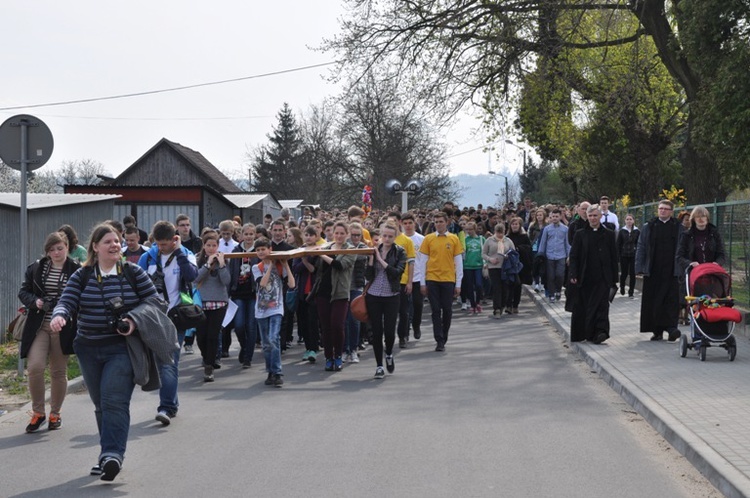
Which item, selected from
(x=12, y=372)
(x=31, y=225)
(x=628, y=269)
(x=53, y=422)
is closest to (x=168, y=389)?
(x=53, y=422)

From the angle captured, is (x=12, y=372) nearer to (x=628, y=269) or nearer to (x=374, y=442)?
(x=374, y=442)

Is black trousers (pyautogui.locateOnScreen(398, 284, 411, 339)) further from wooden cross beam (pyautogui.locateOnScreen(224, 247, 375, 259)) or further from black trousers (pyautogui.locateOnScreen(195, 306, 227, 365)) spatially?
black trousers (pyautogui.locateOnScreen(195, 306, 227, 365))

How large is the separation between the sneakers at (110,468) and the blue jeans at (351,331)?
6.77m

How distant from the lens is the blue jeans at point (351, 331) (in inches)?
529

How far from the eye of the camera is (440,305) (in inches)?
568

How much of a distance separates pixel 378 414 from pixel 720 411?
2942mm

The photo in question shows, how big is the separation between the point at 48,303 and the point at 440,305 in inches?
266

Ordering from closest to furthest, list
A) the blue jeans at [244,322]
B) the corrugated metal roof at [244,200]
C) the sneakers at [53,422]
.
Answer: the sneakers at [53,422] → the blue jeans at [244,322] → the corrugated metal roof at [244,200]

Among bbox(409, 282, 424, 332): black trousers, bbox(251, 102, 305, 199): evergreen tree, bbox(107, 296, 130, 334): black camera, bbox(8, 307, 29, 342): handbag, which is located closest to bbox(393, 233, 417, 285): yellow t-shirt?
bbox(409, 282, 424, 332): black trousers

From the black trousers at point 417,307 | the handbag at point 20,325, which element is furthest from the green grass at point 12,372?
the black trousers at point 417,307

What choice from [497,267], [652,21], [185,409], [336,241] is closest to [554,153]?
[652,21]

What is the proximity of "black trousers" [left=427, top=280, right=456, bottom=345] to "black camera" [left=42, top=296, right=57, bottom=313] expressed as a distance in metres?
6.59

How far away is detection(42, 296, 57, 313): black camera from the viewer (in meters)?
8.73

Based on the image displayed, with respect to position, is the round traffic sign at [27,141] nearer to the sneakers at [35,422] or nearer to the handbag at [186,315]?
the handbag at [186,315]
